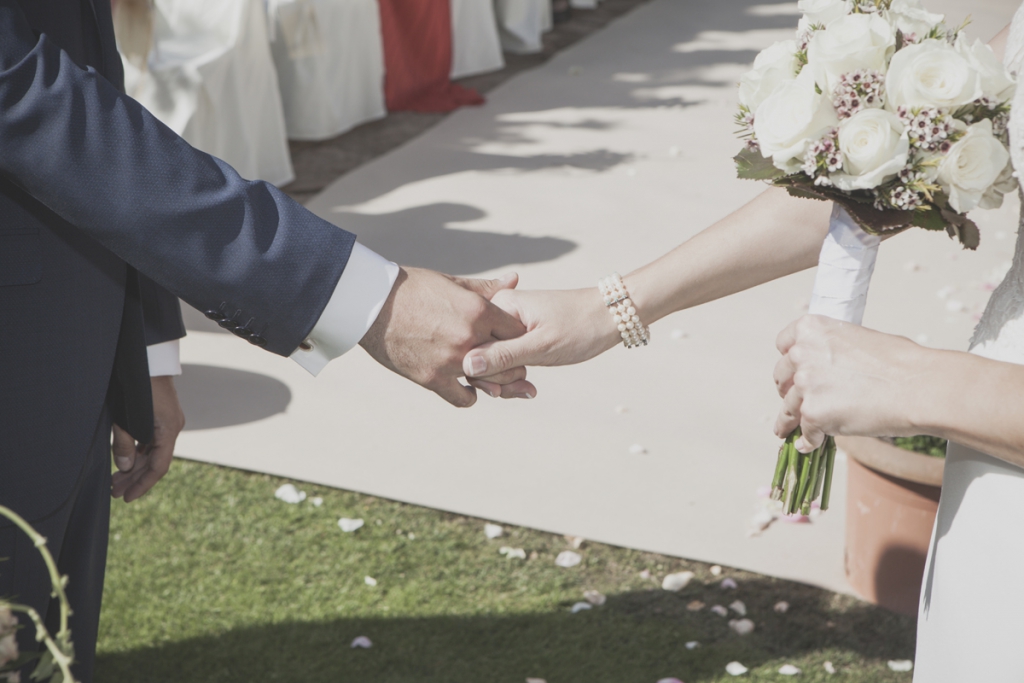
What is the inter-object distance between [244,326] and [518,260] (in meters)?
3.61

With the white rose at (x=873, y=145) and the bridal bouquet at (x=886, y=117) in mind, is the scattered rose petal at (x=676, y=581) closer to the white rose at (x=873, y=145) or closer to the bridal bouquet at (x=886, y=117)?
the bridal bouquet at (x=886, y=117)

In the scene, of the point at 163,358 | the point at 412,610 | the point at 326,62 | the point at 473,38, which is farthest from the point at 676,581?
the point at 473,38

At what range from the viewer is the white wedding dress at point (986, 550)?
1370mm

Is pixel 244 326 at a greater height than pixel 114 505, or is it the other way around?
pixel 244 326

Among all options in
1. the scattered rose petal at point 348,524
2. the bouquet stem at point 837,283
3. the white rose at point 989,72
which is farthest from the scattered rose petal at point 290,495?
the white rose at point 989,72

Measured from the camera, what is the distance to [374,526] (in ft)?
10.2

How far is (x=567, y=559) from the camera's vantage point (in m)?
2.98

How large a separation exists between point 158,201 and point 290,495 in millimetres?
1927

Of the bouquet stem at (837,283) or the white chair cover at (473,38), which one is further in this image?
the white chair cover at (473,38)

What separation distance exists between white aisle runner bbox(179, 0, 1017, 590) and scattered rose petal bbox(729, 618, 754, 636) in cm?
28

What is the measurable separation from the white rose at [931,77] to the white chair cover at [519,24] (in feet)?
28.6

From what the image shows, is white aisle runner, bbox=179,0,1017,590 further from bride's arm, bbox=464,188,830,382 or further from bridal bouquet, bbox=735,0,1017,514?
bridal bouquet, bbox=735,0,1017,514

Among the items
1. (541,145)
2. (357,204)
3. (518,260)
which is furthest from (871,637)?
(541,145)

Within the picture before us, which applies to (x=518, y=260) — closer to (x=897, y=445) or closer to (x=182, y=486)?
(x=182, y=486)
